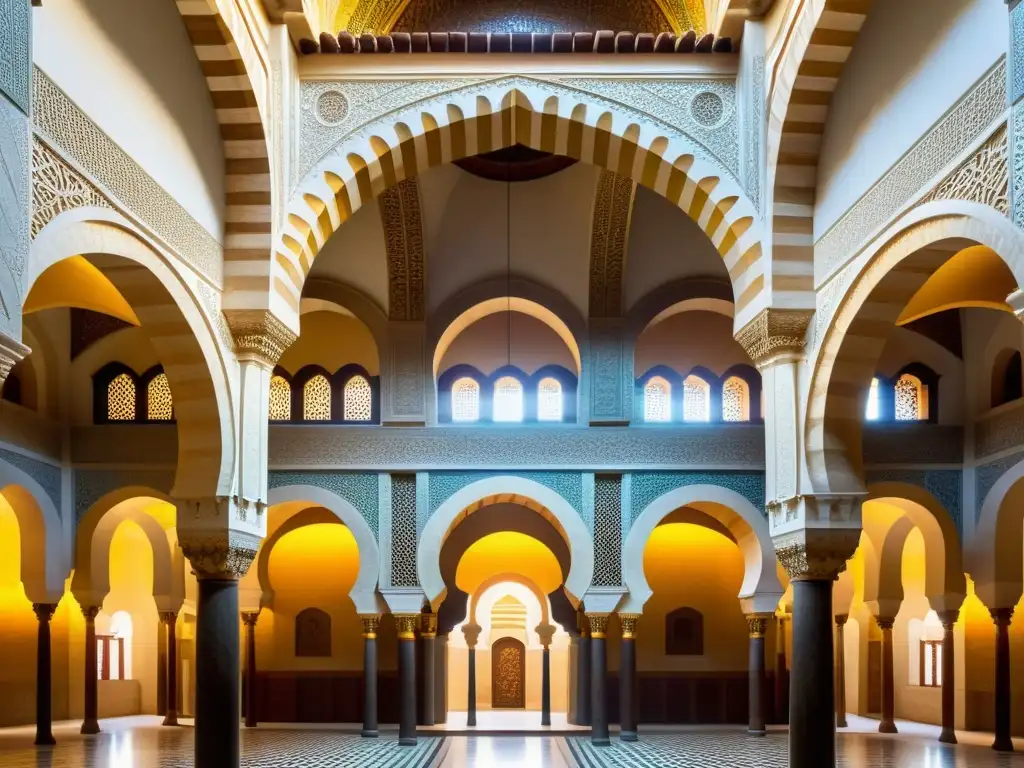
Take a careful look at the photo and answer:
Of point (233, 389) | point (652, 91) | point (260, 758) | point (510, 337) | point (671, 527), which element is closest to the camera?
point (233, 389)

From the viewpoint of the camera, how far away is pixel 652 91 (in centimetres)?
859

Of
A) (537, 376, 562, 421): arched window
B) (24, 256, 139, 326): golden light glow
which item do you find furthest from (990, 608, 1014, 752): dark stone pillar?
(24, 256, 139, 326): golden light glow

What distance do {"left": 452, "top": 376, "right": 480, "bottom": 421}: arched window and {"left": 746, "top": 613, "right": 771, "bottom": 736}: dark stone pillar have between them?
3.82 m

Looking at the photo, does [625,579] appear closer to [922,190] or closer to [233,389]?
[233,389]

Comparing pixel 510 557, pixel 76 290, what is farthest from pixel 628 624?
pixel 76 290

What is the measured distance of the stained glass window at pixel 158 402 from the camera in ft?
44.7

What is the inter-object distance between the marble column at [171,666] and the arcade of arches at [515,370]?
0.27 ft

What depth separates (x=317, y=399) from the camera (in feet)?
46.2

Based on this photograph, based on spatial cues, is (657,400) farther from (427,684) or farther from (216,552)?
(216,552)

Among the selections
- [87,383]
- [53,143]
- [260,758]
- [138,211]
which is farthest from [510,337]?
[53,143]

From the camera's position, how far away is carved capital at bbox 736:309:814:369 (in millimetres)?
7961

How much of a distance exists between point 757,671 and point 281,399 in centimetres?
604

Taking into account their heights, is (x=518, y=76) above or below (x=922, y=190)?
above

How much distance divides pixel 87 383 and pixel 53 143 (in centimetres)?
869
